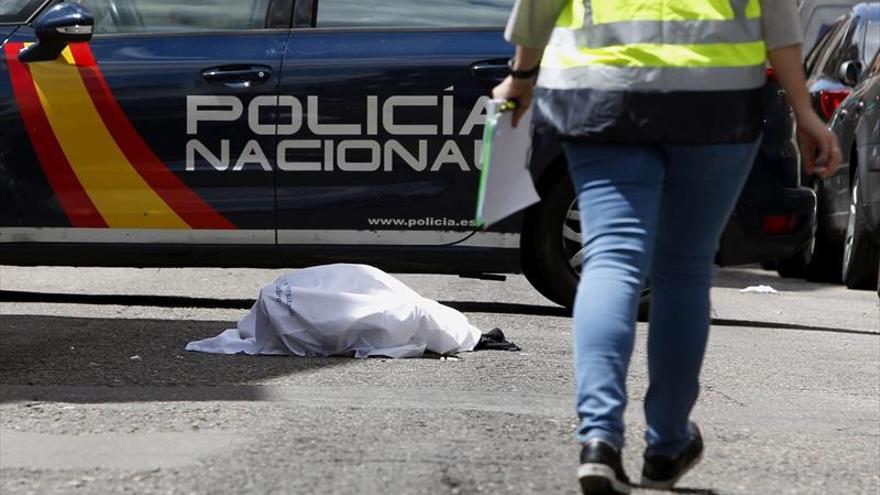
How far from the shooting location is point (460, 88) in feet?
26.4

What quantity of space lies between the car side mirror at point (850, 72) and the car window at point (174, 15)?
433 centimetres

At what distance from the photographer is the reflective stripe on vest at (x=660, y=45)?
3.80m

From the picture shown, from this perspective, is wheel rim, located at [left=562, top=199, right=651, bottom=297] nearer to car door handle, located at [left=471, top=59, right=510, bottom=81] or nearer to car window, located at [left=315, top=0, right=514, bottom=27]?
car door handle, located at [left=471, top=59, right=510, bottom=81]

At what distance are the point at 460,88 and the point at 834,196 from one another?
4.13 meters

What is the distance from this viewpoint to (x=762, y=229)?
325 inches

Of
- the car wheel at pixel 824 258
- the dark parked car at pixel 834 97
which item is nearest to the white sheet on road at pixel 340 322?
the dark parked car at pixel 834 97

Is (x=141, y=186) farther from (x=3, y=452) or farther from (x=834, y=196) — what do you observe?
(x=834, y=196)

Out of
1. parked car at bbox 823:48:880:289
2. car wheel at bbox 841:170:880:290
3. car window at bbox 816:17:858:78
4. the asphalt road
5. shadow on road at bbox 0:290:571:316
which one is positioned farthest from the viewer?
car window at bbox 816:17:858:78

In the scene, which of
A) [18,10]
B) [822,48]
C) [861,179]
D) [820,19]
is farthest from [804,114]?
[820,19]

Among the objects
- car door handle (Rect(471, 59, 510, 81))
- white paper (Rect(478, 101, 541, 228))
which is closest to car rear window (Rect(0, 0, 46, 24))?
car door handle (Rect(471, 59, 510, 81))

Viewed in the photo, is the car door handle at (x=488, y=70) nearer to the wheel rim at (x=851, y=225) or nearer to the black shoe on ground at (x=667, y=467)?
the wheel rim at (x=851, y=225)

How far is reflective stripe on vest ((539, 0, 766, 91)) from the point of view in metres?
3.80

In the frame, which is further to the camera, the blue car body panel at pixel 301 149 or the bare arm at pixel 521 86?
the blue car body panel at pixel 301 149

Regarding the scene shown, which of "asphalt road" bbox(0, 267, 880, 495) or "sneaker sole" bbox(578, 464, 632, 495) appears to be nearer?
"sneaker sole" bbox(578, 464, 632, 495)
